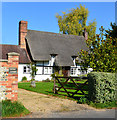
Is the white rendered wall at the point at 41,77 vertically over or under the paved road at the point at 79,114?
over

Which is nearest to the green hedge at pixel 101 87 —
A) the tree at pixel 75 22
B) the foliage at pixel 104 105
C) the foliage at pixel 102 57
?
the foliage at pixel 104 105

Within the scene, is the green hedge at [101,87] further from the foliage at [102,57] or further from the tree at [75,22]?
the tree at [75,22]

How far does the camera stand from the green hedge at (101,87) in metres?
9.87

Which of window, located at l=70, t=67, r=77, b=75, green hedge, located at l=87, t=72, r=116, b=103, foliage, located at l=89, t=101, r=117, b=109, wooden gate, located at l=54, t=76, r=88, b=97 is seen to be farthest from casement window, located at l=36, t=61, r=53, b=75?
foliage, located at l=89, t=101, r=117, b=109

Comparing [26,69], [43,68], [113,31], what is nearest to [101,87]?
[113,31]

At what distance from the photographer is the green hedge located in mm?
9867

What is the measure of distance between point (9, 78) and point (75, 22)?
3938 cm

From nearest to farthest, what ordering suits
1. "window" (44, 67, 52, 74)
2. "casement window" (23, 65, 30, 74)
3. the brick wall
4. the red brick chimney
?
the brick wall < "casement window" (23, 65, 30, 74) < "window" (44, 67, 52, 74) < the red brick chimney

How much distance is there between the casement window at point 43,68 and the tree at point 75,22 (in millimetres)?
17271

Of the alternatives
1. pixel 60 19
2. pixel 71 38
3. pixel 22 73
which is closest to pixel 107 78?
pixel 22 73

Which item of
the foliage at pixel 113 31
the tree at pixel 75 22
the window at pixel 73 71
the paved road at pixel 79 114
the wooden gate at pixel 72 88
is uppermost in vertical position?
the tree at pixel 75 22

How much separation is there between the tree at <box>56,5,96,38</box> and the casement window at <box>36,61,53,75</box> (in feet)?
56.7

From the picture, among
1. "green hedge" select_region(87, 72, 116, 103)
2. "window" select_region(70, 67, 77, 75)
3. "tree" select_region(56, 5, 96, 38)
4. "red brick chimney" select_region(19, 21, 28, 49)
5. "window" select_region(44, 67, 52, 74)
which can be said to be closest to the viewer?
"green hedge" select_region(87, 72, 116, 103)

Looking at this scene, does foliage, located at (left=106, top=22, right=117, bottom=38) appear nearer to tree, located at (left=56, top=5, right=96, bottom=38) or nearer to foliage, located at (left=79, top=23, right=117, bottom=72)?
foliage, located at (left=79, top=23, right=117, bottom=72)
